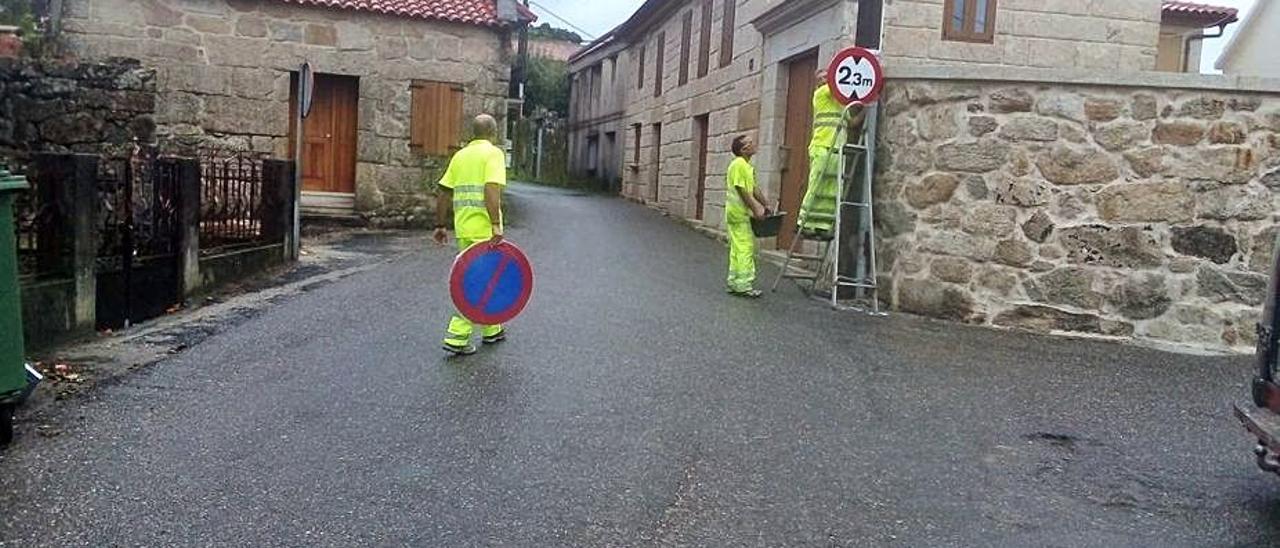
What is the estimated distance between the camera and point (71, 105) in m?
12.9

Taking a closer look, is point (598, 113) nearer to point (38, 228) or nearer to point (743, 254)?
point (743, 254)

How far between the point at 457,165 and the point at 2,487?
356 centimetres

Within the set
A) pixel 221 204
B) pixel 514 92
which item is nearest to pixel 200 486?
pixel 221 204

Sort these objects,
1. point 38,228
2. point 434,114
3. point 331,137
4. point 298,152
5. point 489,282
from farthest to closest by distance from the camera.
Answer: point 331,137
point 434,114
point 298,152
point 38,228
point 489,282

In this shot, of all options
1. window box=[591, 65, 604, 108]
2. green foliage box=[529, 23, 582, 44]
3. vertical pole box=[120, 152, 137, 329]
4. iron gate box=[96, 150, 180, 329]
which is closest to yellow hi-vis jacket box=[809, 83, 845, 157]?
iron gate box=[96, 150, 180, 329]

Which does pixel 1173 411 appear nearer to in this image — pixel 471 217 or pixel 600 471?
pixel 600 471

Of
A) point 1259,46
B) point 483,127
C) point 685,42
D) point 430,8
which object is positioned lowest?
point 483,127

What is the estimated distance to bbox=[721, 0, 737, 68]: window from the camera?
60.6 ft

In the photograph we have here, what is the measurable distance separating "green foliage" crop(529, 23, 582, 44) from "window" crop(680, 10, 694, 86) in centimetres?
3831

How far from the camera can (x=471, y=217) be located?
7270mm

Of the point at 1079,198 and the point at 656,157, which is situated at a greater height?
the point at 656,157

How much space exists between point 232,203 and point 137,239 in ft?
7.25

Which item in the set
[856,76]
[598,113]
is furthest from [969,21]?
[598,113]

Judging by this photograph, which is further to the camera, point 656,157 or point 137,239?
point 656,157
